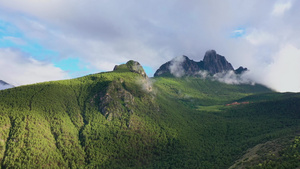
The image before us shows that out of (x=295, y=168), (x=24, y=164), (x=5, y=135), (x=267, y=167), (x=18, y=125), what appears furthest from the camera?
(x=18, y=125)

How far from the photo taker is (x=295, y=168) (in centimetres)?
10300

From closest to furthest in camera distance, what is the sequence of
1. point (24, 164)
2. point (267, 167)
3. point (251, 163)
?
point (267, 167), point (251, 163), point (24, 164)

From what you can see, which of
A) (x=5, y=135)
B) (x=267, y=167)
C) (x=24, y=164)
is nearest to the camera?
(x=267, y=167)

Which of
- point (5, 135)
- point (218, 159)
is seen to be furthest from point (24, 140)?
point (218, 159)

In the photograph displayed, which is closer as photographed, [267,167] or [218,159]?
[267,167]

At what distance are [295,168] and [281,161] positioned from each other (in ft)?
66.4

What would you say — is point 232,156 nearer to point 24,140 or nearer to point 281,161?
point 281,161

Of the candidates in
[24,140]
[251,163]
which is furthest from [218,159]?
[24,140]

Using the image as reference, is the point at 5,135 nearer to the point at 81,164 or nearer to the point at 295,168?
the point at 81,164

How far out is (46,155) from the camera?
188 meters

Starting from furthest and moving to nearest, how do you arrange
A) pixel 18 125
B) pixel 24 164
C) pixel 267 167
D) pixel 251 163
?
pixel 18 125
pixel 24 164
pixel 251 163
pixel 267 167

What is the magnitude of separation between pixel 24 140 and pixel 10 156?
71.2 feet

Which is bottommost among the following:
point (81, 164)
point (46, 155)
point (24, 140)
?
point (81, 164)

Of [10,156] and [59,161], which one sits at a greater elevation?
[10,156]
